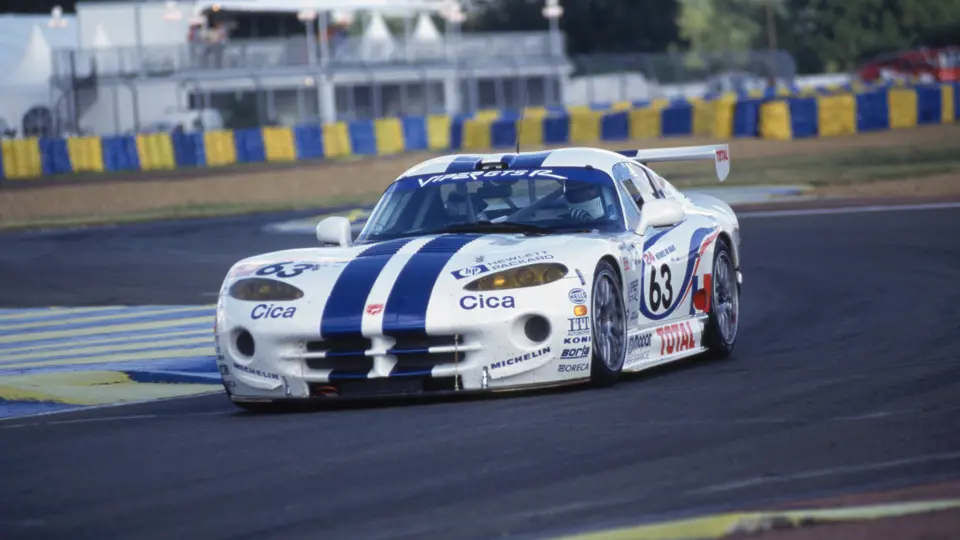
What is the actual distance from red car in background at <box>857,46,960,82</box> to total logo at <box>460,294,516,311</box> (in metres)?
64.9

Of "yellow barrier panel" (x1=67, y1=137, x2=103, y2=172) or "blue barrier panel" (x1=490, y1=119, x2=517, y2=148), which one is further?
"yellow barrier panel" (x1=67, y1=137, x2=103, y2=172)

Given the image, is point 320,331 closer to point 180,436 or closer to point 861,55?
point 180,436

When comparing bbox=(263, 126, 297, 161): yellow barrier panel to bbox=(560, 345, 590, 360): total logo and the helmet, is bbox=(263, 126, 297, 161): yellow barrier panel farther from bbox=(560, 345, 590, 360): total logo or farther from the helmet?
bbox=(560, 345, 590, 360): total logo

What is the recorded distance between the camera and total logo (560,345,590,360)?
8312 mm

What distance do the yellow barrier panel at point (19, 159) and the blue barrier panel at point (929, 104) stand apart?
22.6 meters

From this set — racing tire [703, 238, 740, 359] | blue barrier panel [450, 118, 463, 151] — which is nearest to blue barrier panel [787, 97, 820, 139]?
blue barrier panel [450, 118, 463, 151]

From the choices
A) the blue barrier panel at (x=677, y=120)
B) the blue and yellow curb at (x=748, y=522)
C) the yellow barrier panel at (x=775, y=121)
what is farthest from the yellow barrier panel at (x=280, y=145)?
the blue and yellow curb at (x=748, y=522)

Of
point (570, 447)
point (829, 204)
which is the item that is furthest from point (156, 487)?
point (829, 204)

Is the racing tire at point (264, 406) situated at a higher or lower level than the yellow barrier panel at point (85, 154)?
higher

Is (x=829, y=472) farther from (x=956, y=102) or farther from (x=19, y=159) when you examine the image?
(x=19, y=159)

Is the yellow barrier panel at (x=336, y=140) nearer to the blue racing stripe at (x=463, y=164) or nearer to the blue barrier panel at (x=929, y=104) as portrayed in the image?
the blue barrier panel at (x=929, y=104)

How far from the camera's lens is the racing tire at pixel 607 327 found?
8492 mm

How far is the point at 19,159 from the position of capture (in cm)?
4450

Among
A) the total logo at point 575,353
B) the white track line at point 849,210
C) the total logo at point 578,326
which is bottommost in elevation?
the white track line at point 849,210
